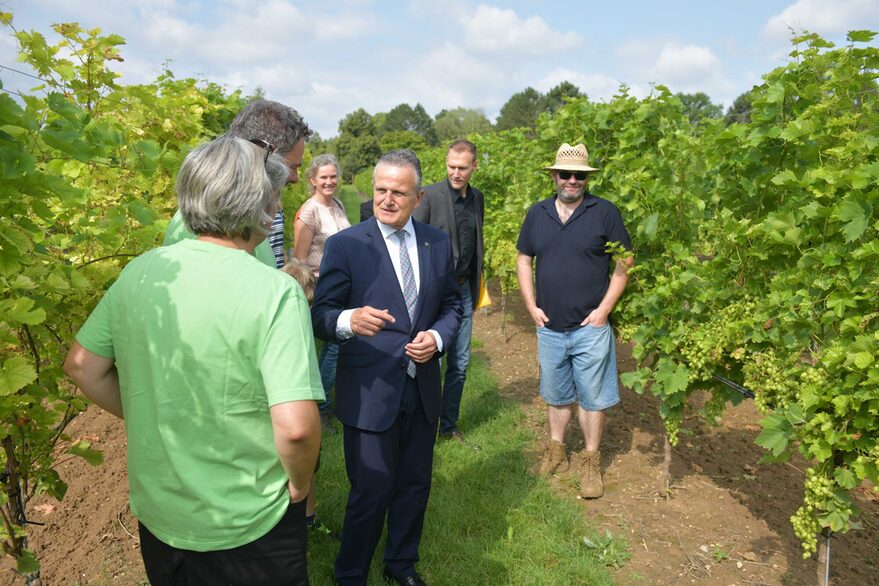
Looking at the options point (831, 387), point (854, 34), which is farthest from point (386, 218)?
point (854, 34)

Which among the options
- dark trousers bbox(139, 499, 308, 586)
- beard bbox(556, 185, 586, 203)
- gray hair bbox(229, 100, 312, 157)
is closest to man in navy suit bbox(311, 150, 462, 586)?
gray hair bbox(229, 100, 312, 157)

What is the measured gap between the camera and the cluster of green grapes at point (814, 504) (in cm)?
268

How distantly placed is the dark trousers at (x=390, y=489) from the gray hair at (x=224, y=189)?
1.50m

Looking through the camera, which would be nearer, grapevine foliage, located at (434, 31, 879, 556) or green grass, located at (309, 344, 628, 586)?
grapevine foliage, located at (434, 31, 879, 556)

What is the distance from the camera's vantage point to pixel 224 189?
5.82 feet

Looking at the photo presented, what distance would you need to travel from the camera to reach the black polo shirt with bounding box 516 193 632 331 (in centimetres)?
432

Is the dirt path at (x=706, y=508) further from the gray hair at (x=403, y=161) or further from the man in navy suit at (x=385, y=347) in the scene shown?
the gray hair at (x=403, y=161)

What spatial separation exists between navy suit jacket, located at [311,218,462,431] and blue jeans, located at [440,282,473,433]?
79.8 inches

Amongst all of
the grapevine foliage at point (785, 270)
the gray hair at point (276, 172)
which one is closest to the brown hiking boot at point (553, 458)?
the grapevine foliage at point (785, 270)

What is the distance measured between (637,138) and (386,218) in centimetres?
275

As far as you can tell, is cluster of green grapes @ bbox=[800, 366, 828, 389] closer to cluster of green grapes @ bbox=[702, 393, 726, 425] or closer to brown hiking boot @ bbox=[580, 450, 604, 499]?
cluster of green grapes @ bbox=[702, 393, 726, 425]

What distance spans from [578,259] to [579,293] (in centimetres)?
23

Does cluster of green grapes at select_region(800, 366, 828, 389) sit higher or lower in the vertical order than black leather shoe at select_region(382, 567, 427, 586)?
higher

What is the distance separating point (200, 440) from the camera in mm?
1778
